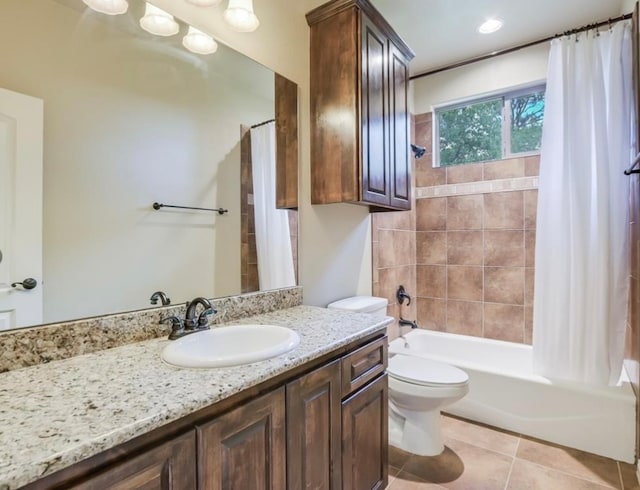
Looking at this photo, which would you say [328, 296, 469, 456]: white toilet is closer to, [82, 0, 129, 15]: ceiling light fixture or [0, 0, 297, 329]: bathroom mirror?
[0, 0, 297, 329]: bathroom mirror

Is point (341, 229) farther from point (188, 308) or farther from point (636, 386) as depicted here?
point (636, 386)

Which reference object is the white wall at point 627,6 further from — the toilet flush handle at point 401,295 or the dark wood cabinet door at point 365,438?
the dark wood cabinet door at point 365,438

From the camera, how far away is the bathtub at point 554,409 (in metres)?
1.87

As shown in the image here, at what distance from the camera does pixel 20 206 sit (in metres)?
0.96

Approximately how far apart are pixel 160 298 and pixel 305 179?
985mm

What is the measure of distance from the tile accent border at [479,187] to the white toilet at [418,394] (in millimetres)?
1388

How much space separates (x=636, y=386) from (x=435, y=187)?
6.24 ft

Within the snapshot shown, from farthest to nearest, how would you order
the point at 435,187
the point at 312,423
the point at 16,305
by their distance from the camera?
the point at 435,187
the point at 312,423
the point at 16,305

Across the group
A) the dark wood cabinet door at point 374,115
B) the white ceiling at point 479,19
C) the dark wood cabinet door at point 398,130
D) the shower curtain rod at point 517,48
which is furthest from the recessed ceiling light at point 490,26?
the dark wood cabinet door at point 374,115

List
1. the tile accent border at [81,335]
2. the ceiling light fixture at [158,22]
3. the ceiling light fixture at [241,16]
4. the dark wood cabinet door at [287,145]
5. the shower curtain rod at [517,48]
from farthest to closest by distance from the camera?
1. the shower curtain rod at [517,48]
2. the dark wood cabinet door at [287,145]
3. the ceiling light fixture at [241,16]
4. the ceiling light fixture at [158,22]
5. the tile accent border at [81,335]

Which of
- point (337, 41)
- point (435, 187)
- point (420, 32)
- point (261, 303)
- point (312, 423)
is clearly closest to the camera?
point (312, 423)

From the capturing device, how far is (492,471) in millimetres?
1795

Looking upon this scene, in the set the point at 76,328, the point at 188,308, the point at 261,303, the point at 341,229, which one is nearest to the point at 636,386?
the point at 341,229

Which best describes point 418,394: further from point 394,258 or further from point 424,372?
point 394,258
